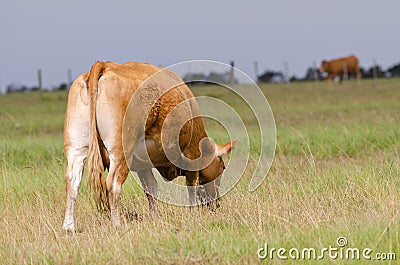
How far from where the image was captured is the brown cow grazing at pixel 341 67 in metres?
44.2

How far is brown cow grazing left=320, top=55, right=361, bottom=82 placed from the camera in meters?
44.2

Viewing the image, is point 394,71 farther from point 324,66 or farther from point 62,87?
point 62,87

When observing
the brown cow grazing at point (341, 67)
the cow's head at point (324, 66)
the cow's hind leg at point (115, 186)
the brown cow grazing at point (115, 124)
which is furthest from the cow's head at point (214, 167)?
the cow's head at point (324, 66)

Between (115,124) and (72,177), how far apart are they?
722 millimetres

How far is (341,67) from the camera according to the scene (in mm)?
44188

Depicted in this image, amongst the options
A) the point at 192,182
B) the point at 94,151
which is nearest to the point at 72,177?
the point at 94,151

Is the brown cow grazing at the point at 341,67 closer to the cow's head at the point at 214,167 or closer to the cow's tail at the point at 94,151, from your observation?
the cow's head at the point at 214,167

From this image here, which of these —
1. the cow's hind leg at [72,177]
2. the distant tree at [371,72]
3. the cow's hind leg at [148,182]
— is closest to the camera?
the cow's hind leg at [72,177]

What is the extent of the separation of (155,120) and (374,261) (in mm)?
3079

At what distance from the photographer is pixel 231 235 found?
5.51 meters

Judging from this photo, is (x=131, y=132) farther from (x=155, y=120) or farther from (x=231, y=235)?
(x=231, y=235)

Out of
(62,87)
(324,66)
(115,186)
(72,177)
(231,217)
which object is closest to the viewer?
(231,217)

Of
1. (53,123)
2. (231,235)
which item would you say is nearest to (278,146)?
(231,235)

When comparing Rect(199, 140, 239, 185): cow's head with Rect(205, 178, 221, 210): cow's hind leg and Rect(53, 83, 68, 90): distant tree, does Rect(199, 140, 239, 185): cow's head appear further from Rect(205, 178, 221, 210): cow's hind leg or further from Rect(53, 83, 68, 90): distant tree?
Rect(53, 83, 68, 90): distant tree
